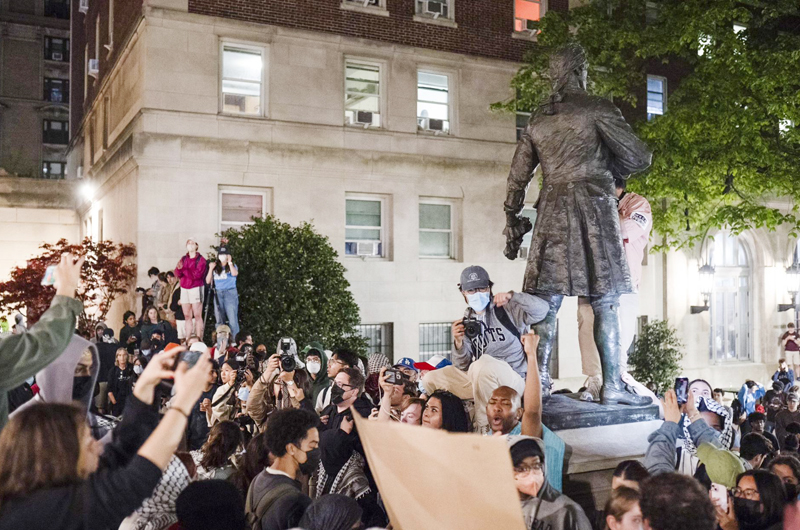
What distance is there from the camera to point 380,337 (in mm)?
20875

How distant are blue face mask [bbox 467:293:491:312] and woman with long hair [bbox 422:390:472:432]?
33.3 inches

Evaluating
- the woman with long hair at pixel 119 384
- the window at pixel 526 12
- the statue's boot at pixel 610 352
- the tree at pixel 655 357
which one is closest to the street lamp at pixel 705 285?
the tree at pixel 655 357

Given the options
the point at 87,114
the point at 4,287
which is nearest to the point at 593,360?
the point at 4,287

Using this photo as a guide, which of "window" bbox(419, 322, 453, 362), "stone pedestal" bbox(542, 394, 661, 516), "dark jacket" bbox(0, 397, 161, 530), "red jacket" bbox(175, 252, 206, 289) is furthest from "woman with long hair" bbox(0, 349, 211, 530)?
"window" bbox(419, 322, 453, 362)

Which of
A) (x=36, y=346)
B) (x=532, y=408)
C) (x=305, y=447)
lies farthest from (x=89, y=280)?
(x=36, y=346)

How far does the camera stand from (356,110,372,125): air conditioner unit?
20688mm

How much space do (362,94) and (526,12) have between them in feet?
19.4

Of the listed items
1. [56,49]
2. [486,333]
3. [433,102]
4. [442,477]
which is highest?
[56,49]

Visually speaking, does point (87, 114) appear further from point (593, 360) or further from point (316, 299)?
point (593, 360)

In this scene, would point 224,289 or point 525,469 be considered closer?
point 525,469

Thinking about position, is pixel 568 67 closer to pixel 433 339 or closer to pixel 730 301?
pixel 433 339

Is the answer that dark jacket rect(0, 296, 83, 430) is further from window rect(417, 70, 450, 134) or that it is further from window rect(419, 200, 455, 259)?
window rect(417, 70, 450, 134)

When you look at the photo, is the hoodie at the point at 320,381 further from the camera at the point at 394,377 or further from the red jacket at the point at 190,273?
the red jacket at the point at 190,273

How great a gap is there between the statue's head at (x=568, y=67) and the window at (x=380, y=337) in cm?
1481
